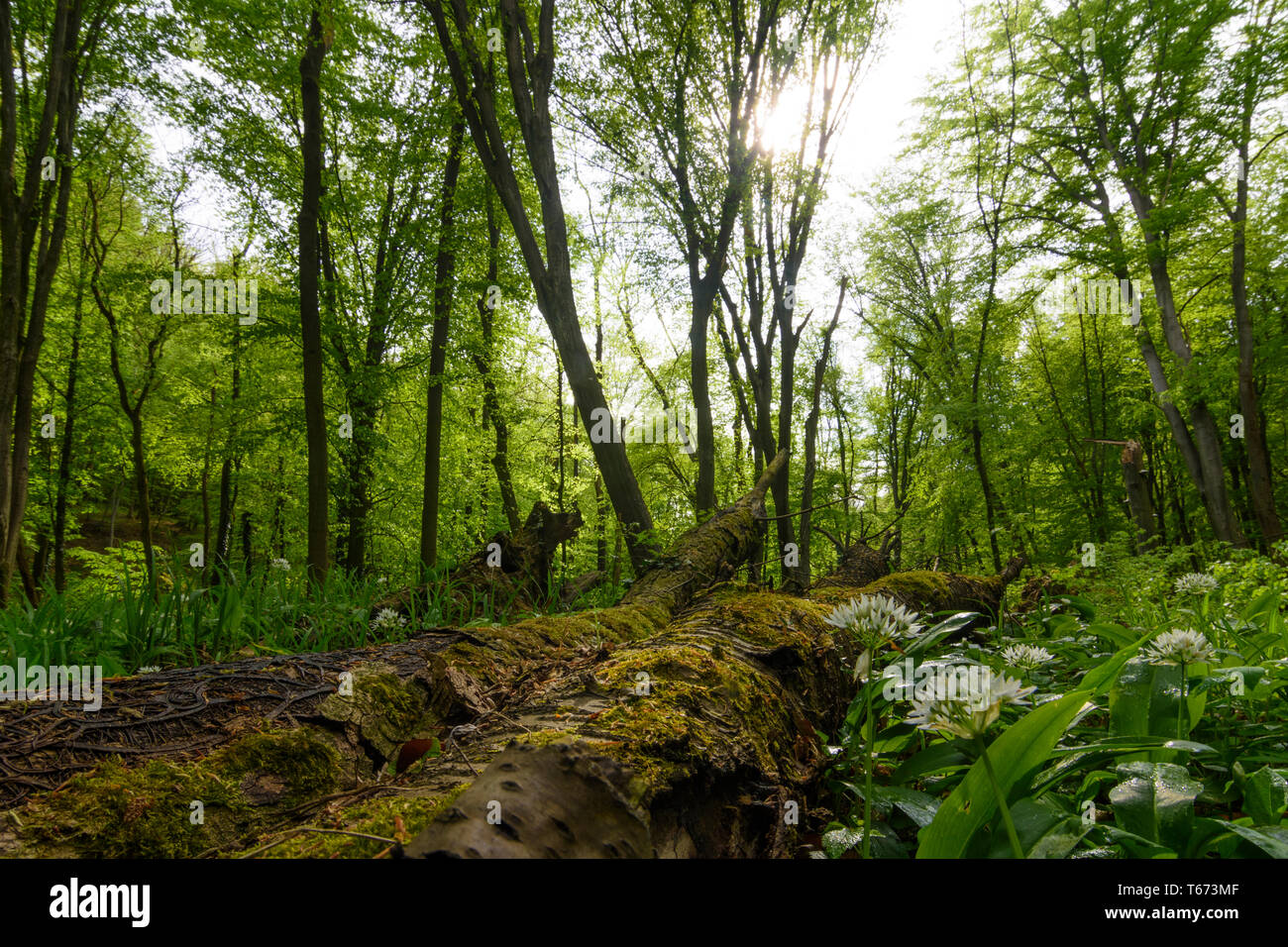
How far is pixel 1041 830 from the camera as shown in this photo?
1.05m

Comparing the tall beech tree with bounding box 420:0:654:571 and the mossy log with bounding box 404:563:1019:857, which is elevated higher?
the tall beech tree with bounding box 420:0:654:571

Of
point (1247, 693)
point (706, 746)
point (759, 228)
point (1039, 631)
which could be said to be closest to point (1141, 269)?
point (759, 228)

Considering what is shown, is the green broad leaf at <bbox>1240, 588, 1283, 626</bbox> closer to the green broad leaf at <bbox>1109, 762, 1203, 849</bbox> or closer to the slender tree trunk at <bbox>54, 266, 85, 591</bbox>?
the green broad leaf at <bbox>1109, 762, 1203, 849</bbox>

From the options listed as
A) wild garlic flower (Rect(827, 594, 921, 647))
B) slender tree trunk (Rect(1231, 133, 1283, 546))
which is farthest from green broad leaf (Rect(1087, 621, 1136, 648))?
slender tree trunk (Rect(1231, 133, 1283, 546))

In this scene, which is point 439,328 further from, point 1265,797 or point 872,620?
point 1265,797

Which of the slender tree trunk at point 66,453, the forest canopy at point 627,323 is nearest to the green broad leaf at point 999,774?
the forest canopy at point 627,323

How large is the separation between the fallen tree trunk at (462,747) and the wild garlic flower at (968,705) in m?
0.47

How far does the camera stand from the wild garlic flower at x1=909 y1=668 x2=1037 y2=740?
0.86m

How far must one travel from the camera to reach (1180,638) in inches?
58.8

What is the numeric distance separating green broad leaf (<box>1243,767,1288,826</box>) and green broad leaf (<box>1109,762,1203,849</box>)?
164 millimetres

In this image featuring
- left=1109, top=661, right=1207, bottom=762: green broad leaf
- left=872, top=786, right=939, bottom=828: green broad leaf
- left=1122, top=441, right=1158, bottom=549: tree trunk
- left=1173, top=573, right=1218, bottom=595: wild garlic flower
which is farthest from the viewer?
left=1122, top=441, right=1158, bottom=549: tree trunk

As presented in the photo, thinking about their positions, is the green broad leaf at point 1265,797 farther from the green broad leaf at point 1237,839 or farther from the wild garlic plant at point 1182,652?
the wild garlic plant at point 1182,652

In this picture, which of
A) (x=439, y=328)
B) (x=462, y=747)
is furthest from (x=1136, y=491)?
(x=439, y=328)

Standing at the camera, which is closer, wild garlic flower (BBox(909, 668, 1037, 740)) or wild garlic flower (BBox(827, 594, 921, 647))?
wild garlic flower (BBox(909, 668, 1037, 740))
